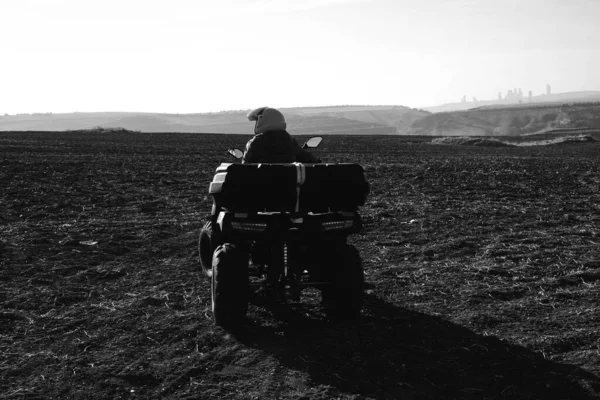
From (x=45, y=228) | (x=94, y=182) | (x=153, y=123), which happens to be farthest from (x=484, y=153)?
(x=153, y=123)

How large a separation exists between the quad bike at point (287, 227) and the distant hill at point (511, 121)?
3634 inches

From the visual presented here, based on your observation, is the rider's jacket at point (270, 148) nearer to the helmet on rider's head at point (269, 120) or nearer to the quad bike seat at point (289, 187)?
the helmet on rider's head at point (269, 120)

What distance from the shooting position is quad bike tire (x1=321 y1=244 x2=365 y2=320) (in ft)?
22.1

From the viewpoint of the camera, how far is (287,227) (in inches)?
256

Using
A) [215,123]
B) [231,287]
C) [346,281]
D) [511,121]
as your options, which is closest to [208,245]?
[231,287]

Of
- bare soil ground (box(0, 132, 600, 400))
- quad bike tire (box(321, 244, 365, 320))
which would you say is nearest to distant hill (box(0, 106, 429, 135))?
bare soil ground (box(0, 132, 600, 400))

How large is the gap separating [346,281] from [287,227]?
32.8 inches

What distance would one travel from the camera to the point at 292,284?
661 cm

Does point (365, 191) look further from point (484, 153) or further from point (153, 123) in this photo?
point (153, 123)

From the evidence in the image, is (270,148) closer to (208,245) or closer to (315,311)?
(208,245)

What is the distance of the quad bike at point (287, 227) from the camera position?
21.1 ft

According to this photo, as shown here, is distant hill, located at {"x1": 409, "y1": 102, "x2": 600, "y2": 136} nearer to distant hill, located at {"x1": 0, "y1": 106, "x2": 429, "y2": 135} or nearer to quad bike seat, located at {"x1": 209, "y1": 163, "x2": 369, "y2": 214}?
distant hill, located at {"x1": 0, "y1": 106, "x2": 429, "y2": 135}

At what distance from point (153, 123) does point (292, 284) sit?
181400 mm

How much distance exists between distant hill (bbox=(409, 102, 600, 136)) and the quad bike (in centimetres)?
9231
